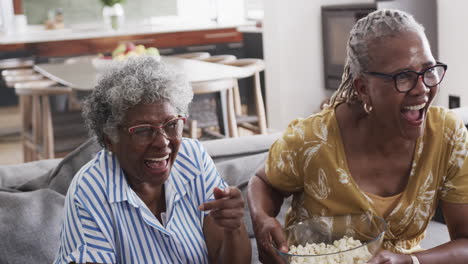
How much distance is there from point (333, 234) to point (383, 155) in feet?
0.73

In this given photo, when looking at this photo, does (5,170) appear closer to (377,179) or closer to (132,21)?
(377,179)

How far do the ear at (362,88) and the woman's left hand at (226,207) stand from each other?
0.36 m

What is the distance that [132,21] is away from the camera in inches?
361

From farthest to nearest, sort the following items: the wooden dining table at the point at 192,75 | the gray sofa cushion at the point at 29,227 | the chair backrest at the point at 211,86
Result: the wooden dining table at the point at 192,75, the chair backrest at the point at 211,86, the gray sofa cushion at the point at 29,227

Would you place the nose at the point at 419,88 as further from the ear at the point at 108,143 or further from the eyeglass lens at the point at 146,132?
the ear at the point at 108,143

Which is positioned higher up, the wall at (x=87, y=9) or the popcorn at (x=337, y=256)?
A: the wall at (x=87, y=9)

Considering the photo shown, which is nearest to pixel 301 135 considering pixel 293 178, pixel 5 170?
pixel 293 178

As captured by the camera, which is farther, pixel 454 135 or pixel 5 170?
pixel 5 170

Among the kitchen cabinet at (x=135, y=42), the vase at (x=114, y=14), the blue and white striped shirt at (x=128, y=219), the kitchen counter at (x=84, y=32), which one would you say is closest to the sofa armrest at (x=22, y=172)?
the blue and white striped shirt at (x=128, y=219)

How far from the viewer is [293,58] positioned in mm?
5844

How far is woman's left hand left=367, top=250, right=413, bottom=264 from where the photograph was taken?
1.35 metres

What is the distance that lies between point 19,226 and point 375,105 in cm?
102

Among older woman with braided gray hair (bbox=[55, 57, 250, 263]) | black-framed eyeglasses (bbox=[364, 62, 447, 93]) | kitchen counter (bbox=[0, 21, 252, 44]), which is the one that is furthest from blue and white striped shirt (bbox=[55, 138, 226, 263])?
kitchen counter (bbox=[0, 21, 252, 44])

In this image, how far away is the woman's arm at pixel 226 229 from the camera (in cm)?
145
